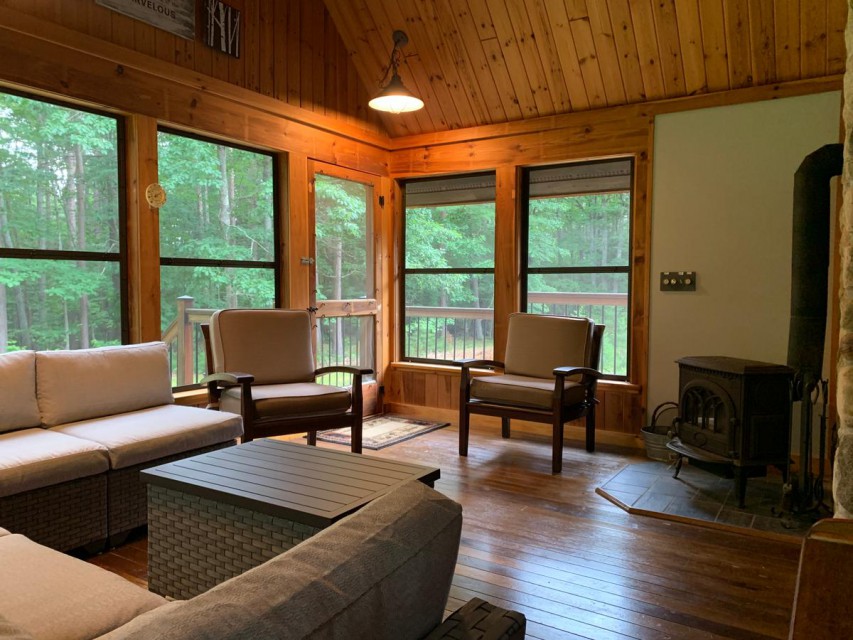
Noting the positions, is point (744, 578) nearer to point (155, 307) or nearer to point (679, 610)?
point (679, 610)

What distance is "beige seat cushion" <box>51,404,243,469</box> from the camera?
262cm

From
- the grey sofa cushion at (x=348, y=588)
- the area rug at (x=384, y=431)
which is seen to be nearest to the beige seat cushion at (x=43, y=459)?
the grey sofa cushion at (x=348, y=588)

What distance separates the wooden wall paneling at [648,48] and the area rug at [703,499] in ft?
8.53

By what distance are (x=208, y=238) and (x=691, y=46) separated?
3.39 metres

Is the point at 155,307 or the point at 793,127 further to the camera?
the point at 793,127

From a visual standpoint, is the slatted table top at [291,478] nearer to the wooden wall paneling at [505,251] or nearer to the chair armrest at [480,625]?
the chair armrest at [480,625]

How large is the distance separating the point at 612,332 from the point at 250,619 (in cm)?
445

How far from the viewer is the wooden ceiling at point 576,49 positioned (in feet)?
12.3

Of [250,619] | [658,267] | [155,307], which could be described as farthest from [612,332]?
[250,619]

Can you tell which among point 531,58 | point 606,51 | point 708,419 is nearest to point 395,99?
point 531,58

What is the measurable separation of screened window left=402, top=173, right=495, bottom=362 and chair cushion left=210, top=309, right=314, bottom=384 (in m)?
1.63

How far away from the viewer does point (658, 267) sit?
435 cm

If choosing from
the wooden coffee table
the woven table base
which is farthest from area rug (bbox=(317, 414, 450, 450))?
the woven table base

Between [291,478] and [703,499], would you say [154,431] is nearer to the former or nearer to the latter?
[291,478]
